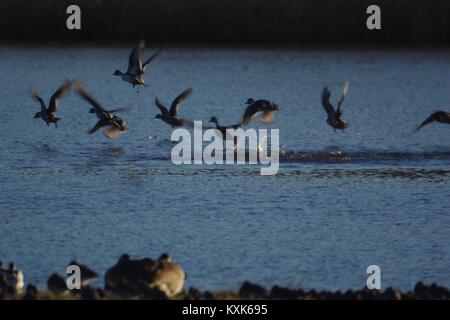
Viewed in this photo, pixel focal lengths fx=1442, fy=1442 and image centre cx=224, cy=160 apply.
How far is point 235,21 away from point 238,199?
125 feet

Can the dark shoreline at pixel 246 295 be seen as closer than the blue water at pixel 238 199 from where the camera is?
Yes

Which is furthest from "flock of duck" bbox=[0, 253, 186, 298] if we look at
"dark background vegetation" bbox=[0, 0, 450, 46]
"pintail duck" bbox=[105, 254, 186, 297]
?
"dark background vegetation" bbox=[0, 0, 450, 46]

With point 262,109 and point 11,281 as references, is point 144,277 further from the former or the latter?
point 262,109

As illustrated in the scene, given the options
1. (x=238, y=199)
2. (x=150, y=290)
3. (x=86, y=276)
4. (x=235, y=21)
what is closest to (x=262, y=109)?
(x=238, y=199)

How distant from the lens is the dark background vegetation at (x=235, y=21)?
62219 mm

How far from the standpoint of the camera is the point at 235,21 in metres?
63.9

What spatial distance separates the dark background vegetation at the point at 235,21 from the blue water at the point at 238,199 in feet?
50.2

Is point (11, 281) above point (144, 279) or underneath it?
underneath

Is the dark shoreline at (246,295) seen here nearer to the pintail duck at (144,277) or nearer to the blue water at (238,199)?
the pintail duck at (144,277)

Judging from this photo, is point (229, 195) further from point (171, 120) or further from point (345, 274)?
point (345, 274)

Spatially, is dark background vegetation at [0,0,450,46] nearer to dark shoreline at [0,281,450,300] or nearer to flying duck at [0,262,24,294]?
flying duck at [0,262,24,294]

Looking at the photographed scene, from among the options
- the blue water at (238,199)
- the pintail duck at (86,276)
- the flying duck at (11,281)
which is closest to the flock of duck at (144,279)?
the flying duck at (11,281)

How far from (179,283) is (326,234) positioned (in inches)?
287
